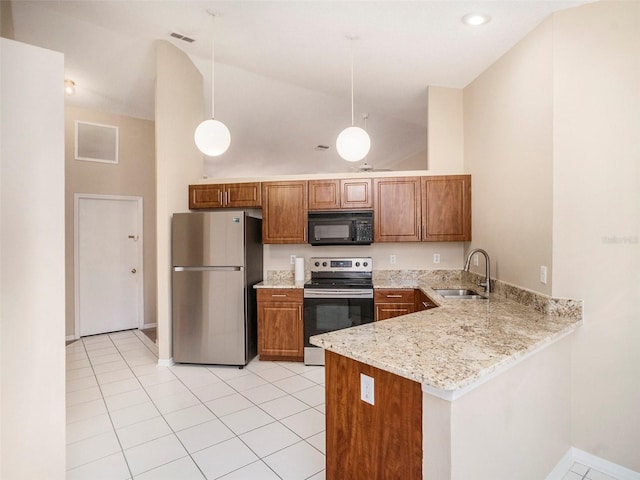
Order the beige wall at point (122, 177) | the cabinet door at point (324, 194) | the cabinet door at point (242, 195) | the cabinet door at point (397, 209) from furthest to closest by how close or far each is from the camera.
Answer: the beige wall at point (122, 177) < the cabinet door at point (242, 195) < the cabinet door at point (324, 194) < the cabinet door at point (397, 209)

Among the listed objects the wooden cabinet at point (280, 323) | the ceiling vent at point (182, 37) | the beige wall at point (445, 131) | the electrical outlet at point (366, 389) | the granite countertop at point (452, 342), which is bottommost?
the wooden cabinet at point (280, 323)

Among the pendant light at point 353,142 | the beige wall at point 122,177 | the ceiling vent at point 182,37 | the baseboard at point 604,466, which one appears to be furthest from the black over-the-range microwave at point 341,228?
the beige wall at point 122,177

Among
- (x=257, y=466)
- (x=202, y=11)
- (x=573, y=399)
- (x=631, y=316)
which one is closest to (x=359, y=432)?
(x=257, y=466)

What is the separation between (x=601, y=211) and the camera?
2.00 metres

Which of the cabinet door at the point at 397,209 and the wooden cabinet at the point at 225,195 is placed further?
the wooden cabinet at the point at 225,195

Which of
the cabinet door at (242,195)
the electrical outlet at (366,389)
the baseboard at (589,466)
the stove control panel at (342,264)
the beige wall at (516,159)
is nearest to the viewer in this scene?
the electrical outlet at (366,389)

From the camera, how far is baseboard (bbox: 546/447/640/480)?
1.94 m

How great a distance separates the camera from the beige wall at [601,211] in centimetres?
194

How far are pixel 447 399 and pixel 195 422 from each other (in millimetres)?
2125

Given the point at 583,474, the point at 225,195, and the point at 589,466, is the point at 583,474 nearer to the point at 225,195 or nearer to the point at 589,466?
the point at 589,466

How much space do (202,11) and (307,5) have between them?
100 centimetres

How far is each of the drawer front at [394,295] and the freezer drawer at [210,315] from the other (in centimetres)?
143

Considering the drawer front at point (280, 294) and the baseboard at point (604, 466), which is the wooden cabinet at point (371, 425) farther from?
the drawer front at point (280, 294)

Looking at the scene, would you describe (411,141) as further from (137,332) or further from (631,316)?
(137,332)
